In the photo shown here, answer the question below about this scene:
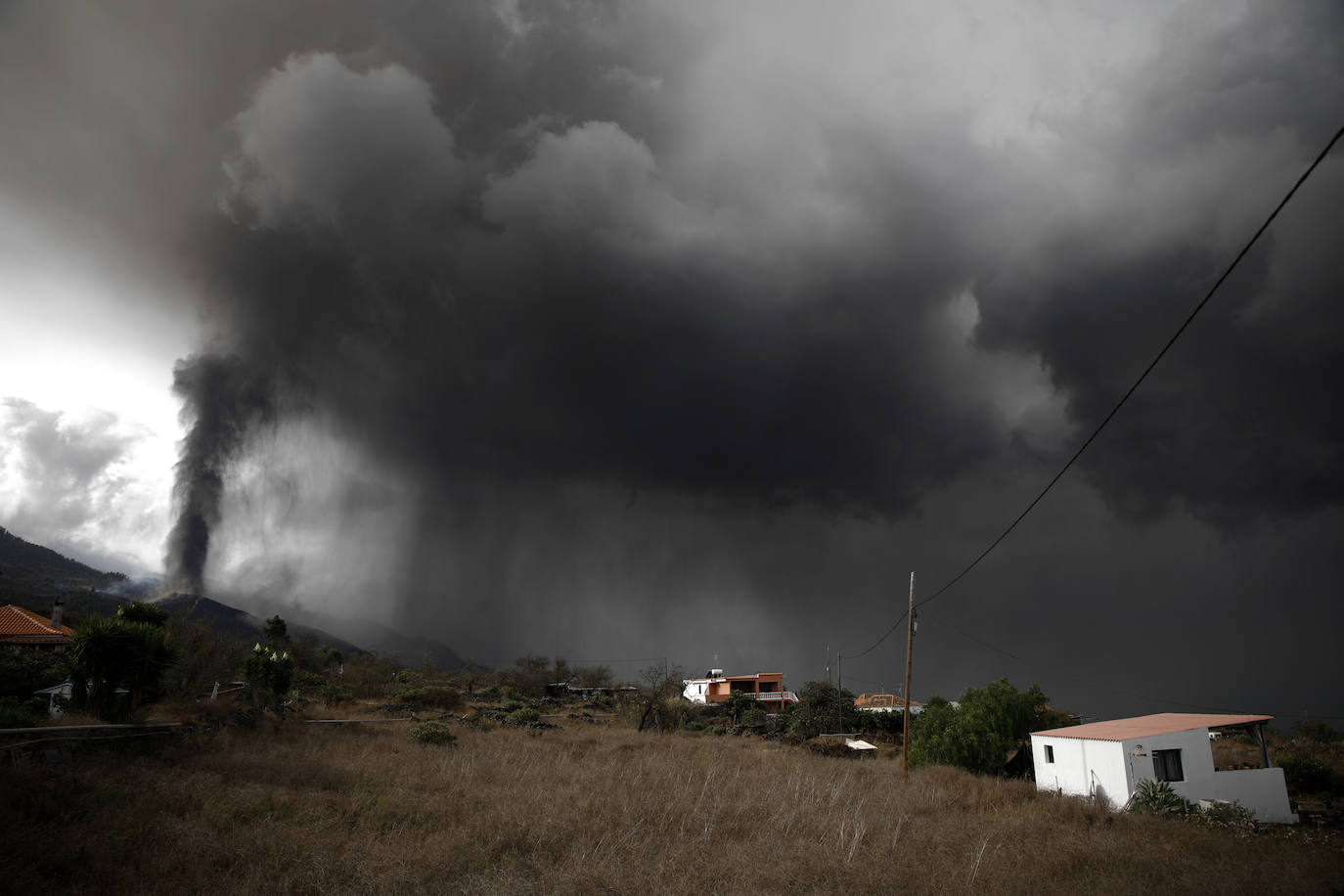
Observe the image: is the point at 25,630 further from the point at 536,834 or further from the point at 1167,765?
the point at 1167,765

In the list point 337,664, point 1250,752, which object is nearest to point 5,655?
point 337,664

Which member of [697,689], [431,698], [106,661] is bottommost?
[431,698]

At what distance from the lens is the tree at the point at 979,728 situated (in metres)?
35.4

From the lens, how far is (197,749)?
18.6 metres

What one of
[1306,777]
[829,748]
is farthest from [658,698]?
[1306,777]

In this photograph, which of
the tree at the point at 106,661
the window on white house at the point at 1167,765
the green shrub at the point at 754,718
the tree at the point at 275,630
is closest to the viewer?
the tree at the point at 106,661

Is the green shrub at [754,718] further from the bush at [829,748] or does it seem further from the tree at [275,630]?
the tree at [275,630]

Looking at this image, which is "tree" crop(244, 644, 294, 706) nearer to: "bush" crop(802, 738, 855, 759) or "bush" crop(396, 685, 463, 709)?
"bush" crop(396, 685, 463, 709)

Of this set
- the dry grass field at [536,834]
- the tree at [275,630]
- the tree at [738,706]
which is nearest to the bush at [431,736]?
the dry grass field at [536,834]

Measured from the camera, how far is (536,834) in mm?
12953

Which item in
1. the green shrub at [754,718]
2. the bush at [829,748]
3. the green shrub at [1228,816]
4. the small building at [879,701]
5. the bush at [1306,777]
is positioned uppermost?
the small building at [879,701]

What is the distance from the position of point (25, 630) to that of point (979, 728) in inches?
2554

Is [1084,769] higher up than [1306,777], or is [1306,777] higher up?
[1306,777]

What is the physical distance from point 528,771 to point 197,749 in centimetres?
959
